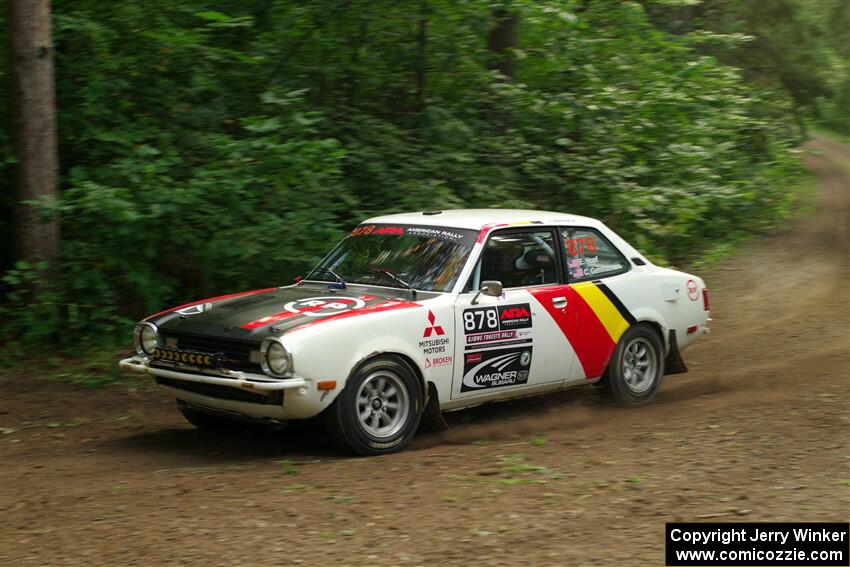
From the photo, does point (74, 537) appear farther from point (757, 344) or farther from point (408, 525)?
point (757, 344)

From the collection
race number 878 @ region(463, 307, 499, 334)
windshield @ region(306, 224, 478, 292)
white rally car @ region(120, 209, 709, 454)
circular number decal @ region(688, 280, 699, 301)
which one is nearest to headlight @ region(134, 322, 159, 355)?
white rally car @ region(120, 209, 709, 454)

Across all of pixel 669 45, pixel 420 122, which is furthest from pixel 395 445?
pixel 669 45

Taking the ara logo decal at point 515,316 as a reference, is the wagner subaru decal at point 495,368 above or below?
below

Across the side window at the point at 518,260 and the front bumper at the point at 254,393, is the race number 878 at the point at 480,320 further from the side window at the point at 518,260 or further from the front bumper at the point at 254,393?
the front bumper at the point at 254,393

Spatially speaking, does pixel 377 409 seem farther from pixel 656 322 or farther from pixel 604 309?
pixel 656 322

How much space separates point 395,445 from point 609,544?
229 centimetres

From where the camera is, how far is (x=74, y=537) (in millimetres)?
5074

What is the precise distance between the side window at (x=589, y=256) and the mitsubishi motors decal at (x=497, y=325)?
0.75 metres

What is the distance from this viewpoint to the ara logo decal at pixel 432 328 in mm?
7117

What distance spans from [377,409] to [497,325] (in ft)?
4.01

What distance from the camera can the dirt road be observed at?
4953mm

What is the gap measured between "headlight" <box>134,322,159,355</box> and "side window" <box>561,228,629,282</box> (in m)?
3.33

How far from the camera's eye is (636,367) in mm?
8836

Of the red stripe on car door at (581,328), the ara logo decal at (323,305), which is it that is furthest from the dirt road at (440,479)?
the ara logo decal at (323,305)
